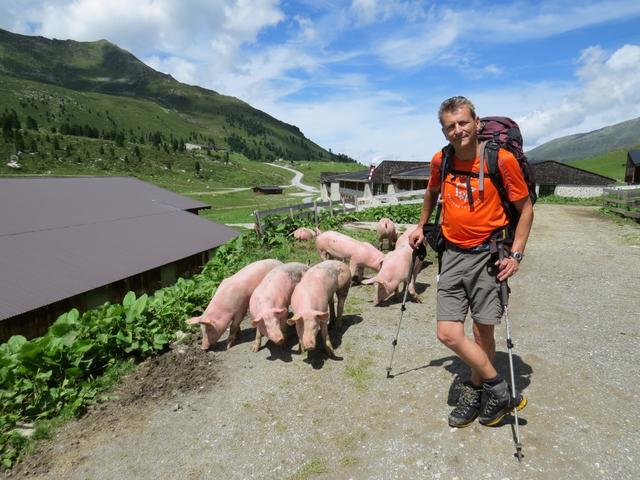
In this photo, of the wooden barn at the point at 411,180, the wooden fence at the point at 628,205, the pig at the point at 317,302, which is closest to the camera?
the pig at the point at 317,302

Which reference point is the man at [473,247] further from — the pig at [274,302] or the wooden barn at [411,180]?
the wooden barn at [411,180]

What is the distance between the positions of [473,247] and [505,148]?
1.09 meters

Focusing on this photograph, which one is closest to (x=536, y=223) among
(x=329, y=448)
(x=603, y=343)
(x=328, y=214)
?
(x=328, y=214)

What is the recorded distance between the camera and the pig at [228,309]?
776 centimetres

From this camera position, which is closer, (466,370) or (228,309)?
(466,370)

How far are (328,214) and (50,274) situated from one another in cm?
1534

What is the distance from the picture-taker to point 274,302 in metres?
7.72

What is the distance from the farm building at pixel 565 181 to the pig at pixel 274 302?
52.7 meters

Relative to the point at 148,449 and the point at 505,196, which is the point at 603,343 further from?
the point at 148,449

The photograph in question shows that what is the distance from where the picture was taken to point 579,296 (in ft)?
32.6

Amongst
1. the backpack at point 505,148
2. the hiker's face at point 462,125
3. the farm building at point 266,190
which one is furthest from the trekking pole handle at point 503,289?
the farm building at point 266,190

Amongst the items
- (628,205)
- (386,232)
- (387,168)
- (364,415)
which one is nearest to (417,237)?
(364,415)

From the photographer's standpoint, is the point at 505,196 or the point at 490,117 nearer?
the point at 505,196

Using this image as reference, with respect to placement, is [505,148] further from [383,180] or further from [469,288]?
[383,180]
